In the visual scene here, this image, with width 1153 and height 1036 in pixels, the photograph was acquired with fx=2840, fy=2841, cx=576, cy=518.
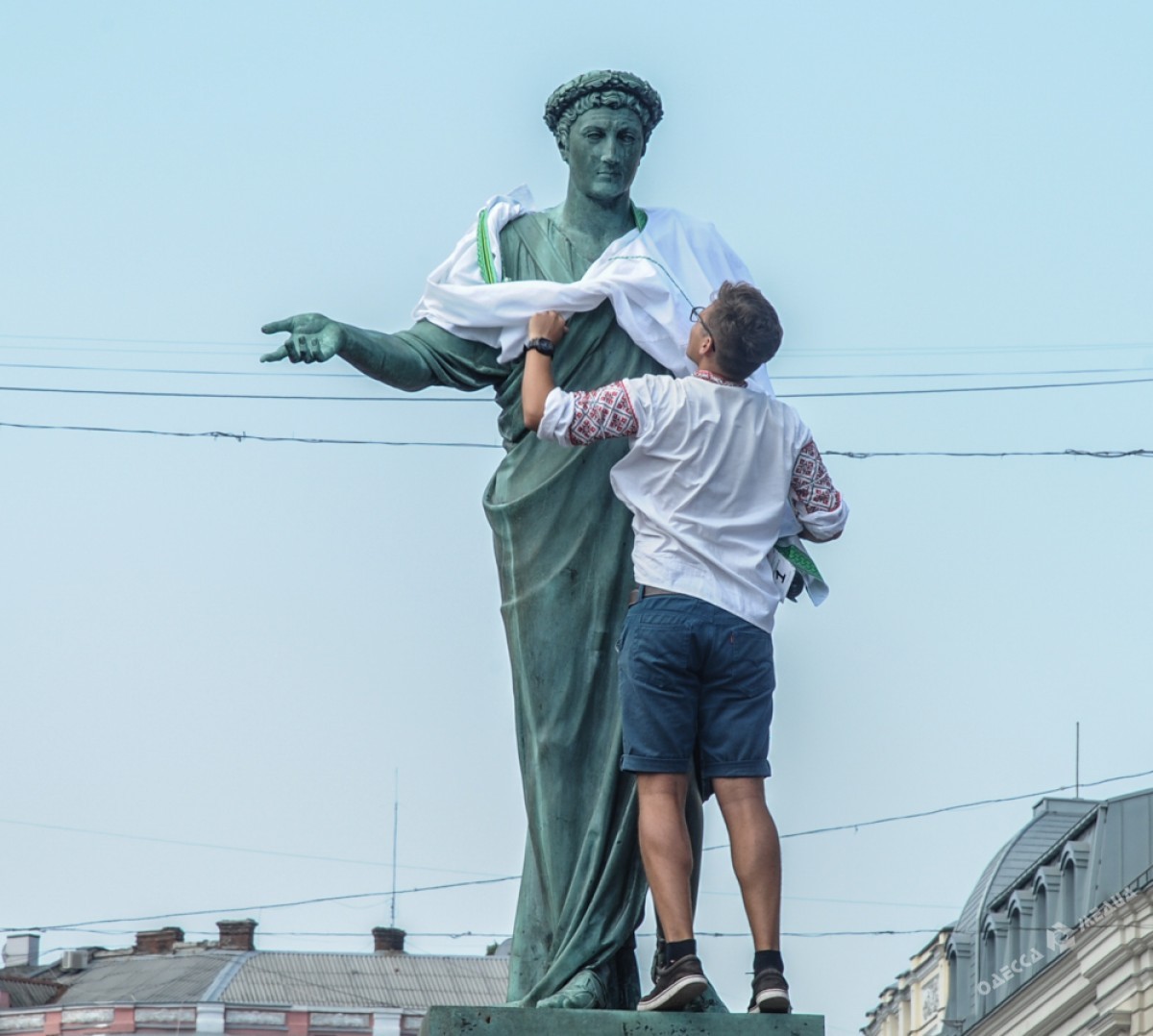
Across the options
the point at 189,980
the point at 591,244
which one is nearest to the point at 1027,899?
the point at 189,980

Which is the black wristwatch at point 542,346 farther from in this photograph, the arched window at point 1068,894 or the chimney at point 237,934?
the chimney at point 237,934

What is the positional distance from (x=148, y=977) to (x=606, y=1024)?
5094cm

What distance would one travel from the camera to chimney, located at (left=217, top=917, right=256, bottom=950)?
2303 inches

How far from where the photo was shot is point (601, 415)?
7.08 meters

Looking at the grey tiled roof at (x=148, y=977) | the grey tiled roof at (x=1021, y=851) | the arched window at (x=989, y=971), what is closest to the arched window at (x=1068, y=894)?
the arched window at (x=989, y=971)

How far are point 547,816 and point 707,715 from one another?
0.59 m

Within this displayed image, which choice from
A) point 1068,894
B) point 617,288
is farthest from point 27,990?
point 617,288

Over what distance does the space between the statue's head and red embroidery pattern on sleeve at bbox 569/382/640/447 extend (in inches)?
42.5

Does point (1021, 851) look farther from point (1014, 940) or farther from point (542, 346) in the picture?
point (542, 346)

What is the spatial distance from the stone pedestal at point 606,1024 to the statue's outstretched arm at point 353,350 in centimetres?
175

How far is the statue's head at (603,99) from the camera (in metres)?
7.82

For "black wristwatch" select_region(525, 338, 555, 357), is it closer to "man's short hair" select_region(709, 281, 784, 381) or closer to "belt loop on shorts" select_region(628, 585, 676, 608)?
"man's short hair" select_region(709, 281, 784, 381)

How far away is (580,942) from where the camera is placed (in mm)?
7273

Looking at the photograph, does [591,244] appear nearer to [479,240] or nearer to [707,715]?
[479,240]
